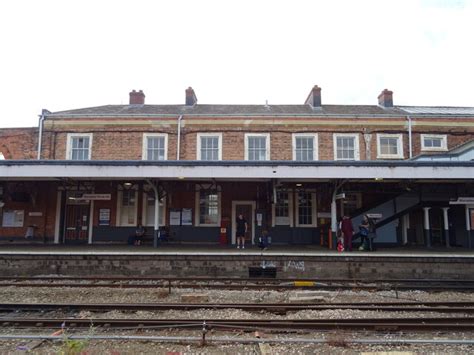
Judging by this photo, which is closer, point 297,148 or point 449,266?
point 449,266

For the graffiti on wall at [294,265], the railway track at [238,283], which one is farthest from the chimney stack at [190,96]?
the graffiti on wall at [294,265]

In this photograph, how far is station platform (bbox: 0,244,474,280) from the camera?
10.3m

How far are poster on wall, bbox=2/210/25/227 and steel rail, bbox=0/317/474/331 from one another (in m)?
10.6

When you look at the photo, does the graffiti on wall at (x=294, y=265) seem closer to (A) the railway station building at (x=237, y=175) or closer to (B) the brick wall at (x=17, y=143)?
(A) the railway station building at (x=237, y=175)

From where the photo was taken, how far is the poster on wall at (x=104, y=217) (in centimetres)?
1491

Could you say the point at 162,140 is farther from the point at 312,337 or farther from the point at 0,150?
the point at 312,337

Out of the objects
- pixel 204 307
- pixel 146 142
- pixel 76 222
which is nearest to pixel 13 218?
pixel 76 222

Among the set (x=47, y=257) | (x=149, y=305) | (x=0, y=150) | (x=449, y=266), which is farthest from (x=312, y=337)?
(x=0, y=150)

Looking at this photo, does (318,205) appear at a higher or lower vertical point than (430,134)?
lower

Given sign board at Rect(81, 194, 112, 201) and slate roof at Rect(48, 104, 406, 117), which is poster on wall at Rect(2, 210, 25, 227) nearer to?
sign board at Rect(81, 194, 112, 201)

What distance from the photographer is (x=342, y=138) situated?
16328 millimetres

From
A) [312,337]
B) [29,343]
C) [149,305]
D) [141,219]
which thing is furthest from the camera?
[141,219]

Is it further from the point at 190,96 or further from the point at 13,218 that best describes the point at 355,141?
the point at 13,218

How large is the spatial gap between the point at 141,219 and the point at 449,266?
39.6 ft
